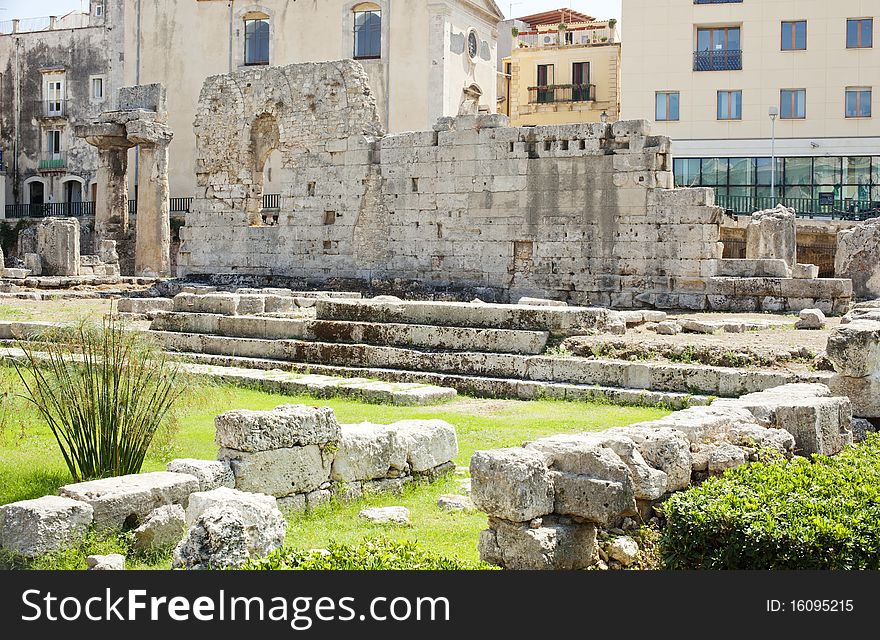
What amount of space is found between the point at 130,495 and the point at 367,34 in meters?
32.4

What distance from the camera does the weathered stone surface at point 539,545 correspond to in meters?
5.41

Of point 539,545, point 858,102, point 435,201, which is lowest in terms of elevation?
point 539,545

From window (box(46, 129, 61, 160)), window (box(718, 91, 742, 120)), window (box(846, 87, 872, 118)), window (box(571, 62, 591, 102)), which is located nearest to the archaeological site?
window (box(846, 87, 872, 118))

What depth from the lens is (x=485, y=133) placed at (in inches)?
725

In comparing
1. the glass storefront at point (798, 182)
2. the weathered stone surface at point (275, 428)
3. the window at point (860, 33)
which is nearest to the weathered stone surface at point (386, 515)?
the weathered stone surface at point (275, 428)

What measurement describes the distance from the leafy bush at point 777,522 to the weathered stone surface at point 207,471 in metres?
2.68

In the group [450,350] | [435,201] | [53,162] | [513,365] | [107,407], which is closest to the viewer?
[107,407]

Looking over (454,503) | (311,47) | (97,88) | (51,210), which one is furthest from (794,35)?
(51,210)

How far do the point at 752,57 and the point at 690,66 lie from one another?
6.58ft

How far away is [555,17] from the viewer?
55844mm

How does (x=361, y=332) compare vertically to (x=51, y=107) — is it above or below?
below

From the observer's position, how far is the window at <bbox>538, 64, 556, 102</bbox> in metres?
43.8

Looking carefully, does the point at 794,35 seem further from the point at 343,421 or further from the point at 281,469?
the point at 281,469

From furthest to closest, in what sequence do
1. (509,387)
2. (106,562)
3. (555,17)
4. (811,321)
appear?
1. (555,17)
2. (811,321)
3. (509,387)
4. (106,562)
